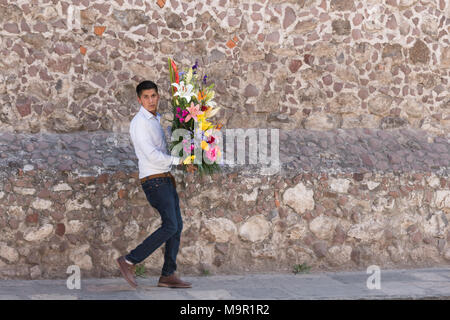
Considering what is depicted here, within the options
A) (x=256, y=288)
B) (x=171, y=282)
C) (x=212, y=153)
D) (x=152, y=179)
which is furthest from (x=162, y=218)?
(x=256, y=288)

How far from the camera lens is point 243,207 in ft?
20.2

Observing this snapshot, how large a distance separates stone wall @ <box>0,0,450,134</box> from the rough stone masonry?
0.04 feet

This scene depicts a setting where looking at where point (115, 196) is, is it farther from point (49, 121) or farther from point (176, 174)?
point (49, 121)

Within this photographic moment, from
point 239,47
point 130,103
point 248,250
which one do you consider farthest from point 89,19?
point 248,250

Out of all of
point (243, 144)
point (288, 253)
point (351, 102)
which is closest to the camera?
point (288, 253)

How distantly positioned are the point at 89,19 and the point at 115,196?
6.03 ft

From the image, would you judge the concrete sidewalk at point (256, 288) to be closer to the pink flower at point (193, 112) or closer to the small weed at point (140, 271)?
the small weed at point (140, 271)

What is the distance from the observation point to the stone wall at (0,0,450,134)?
6.42 metres

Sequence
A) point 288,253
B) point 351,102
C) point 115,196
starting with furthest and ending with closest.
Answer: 1. point 351,102
2. point 288,253
3. point 115,196

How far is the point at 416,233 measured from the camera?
21.6 feet

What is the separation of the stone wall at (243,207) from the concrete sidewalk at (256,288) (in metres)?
0.21

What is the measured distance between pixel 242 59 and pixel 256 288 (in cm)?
251

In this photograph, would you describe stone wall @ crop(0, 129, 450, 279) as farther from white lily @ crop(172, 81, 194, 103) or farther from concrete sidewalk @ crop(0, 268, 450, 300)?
white lily @ crop(172, 81, 194, 103)

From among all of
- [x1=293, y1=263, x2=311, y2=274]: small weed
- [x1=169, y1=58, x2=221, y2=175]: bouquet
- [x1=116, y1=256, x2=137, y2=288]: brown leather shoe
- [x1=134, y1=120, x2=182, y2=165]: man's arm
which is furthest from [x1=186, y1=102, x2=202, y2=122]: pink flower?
[x1=293, y1=263, x2=311, y2=274]: small weed
